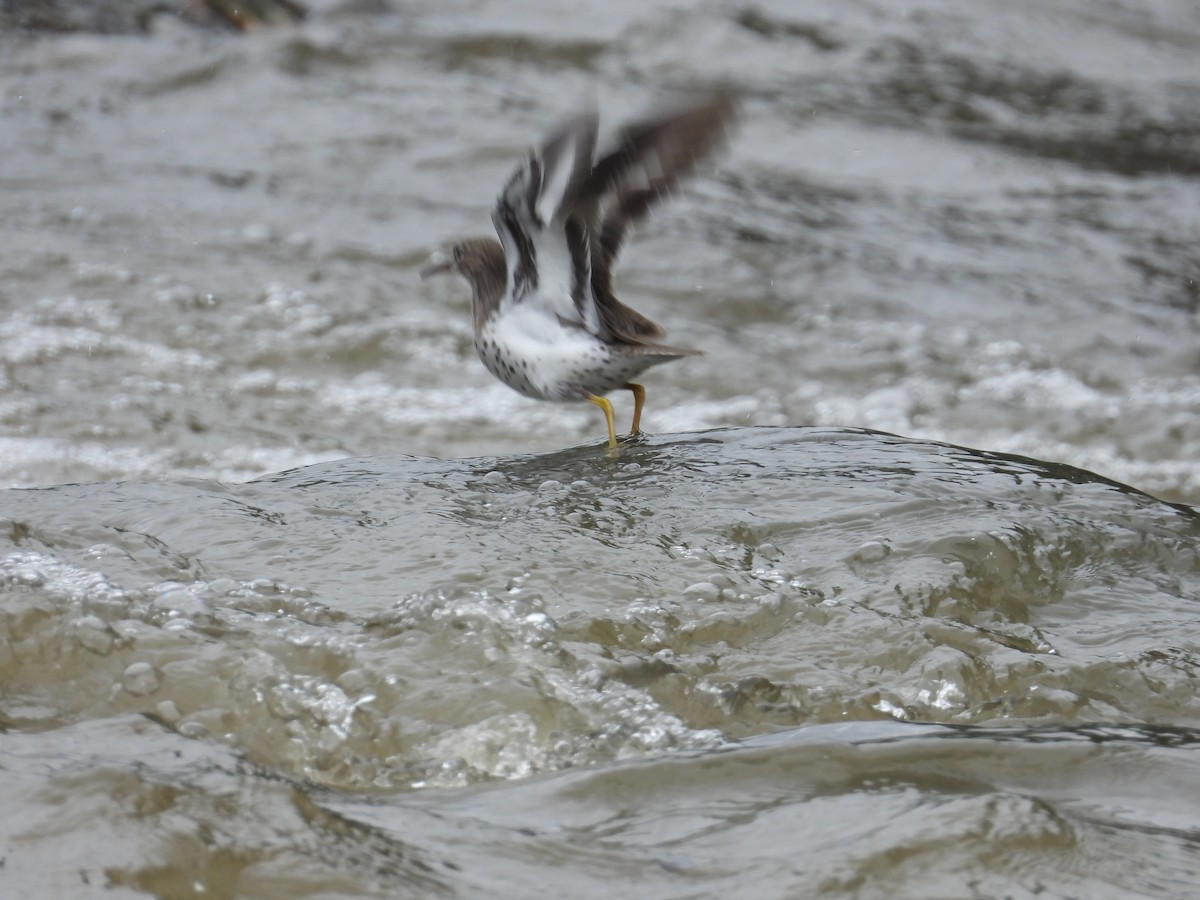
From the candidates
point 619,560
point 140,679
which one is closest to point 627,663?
point 619,560

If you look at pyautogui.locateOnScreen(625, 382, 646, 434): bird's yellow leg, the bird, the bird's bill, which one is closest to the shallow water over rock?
the bird

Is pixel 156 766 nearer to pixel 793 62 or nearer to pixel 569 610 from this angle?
pixel 569 610

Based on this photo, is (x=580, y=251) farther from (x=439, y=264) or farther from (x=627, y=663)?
(x=627, y=663)

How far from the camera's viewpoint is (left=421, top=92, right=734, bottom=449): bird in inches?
167

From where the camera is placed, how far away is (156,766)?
265 centimetres

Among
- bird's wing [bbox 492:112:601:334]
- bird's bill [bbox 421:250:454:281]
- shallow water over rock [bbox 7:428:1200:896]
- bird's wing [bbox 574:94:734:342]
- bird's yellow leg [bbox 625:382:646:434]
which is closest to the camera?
shallow water over rock [bbox 7:428:1200:896]

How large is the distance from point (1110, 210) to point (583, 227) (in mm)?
6420

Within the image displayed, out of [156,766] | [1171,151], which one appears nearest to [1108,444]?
[1171,151]

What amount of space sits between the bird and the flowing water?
15.4 inches

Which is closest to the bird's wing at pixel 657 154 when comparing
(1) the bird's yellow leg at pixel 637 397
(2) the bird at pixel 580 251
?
(2) the bird at pixel 580 251

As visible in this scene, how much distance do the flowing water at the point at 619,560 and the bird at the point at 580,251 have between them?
1.28ft

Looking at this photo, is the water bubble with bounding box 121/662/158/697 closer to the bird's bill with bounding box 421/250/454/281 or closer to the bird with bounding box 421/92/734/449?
the bird with bounding box 421/92/734/449

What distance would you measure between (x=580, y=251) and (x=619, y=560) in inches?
59.7

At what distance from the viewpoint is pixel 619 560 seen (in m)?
3.63
